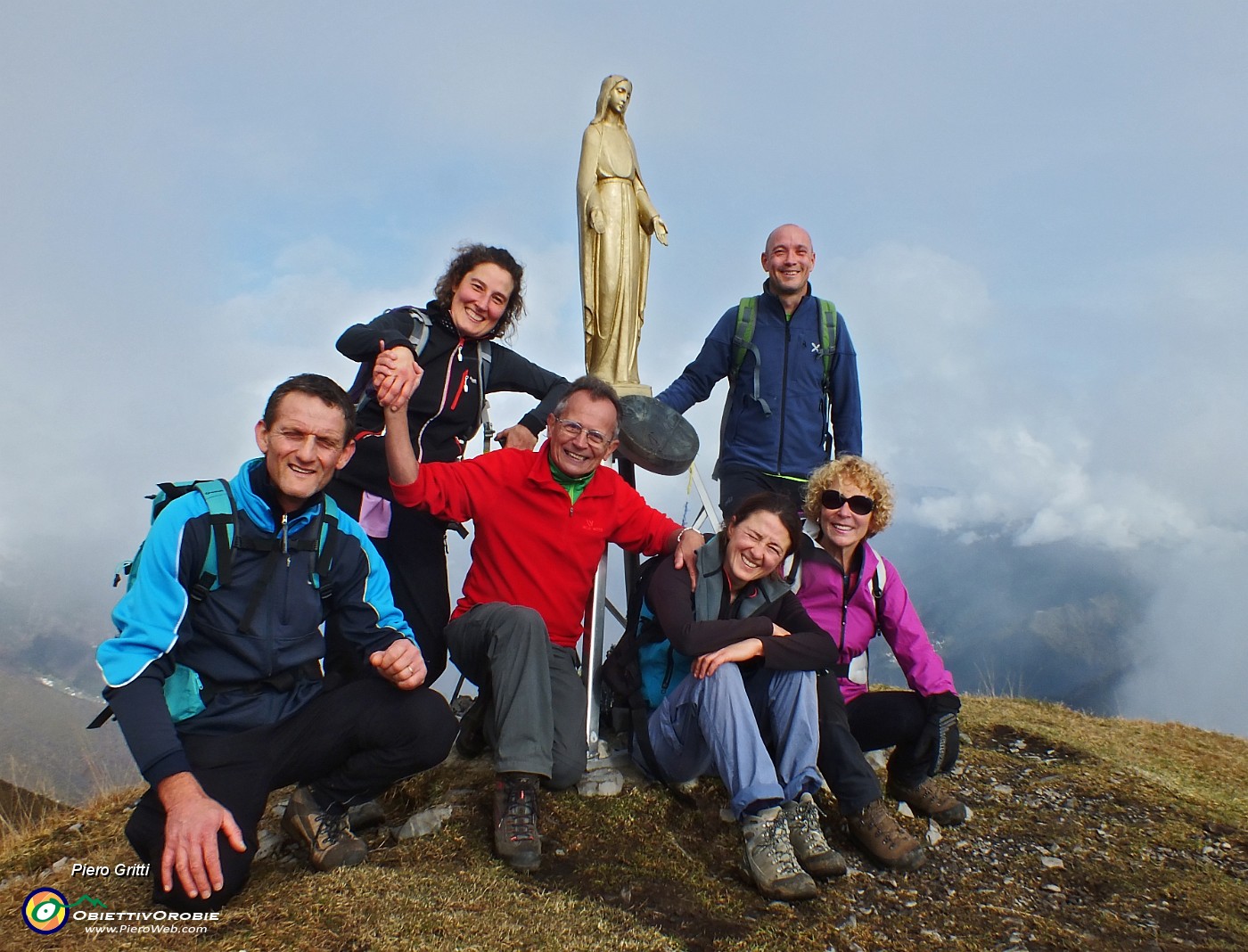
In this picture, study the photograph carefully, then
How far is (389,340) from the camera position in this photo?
3.70m

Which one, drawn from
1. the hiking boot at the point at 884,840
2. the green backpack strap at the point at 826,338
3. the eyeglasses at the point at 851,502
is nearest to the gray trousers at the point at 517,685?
the hiking boot at the point at 884,840

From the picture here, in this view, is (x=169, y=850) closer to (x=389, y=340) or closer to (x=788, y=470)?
(x=389, y=340)

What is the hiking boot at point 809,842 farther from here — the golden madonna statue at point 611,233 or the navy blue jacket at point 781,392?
the golden madonna statue at point 611,233

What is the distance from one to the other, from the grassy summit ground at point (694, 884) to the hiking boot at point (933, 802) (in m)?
0.08

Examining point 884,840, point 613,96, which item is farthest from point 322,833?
point 613,96

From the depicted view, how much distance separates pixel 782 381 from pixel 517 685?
251cm

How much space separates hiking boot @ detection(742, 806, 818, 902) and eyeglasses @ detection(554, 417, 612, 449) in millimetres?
1665

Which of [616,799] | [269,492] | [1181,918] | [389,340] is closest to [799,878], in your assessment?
[616,799]

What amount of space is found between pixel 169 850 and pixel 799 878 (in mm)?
2082

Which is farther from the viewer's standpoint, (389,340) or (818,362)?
(818,362)

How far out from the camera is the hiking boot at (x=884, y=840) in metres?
3.33

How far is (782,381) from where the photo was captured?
4859mm

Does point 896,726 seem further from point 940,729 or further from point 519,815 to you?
point 519,815

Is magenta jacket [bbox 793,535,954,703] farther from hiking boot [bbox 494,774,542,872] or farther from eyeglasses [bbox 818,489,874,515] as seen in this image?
hiking boot [bbox 494,774,542,872]
